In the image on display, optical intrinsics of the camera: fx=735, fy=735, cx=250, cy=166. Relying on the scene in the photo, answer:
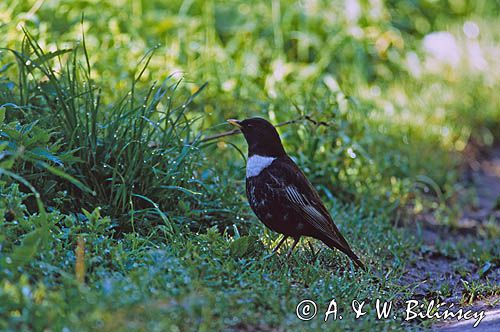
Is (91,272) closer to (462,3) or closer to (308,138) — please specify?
(308,138)

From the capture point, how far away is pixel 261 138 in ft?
13.9

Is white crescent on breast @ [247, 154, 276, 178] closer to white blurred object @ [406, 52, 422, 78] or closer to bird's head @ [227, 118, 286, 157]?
bird's head @ [227, 118, 286, 157]

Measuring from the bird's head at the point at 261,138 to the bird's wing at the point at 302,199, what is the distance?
15 centimetres

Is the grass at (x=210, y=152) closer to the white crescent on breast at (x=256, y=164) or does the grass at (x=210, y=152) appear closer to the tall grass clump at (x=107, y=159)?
the tall grass clump at (x=107, y=159)

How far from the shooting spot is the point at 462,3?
9312 mm

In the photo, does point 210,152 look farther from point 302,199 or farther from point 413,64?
point 413,64

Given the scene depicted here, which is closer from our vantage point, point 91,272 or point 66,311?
point 66,311

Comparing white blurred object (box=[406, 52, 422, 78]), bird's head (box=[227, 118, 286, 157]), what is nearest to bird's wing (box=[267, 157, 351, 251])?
bird's head (box=[227, 118, 286, 157])

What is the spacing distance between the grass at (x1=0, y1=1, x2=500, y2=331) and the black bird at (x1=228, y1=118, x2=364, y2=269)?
0.15 m

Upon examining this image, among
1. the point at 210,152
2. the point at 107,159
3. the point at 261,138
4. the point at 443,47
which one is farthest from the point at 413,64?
the point at 107,159

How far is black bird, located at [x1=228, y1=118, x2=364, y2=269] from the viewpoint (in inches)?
154

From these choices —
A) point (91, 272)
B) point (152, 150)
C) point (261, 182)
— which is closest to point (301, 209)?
point (261, 182)

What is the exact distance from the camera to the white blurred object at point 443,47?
8230 millimetres

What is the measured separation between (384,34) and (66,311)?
600 cm
